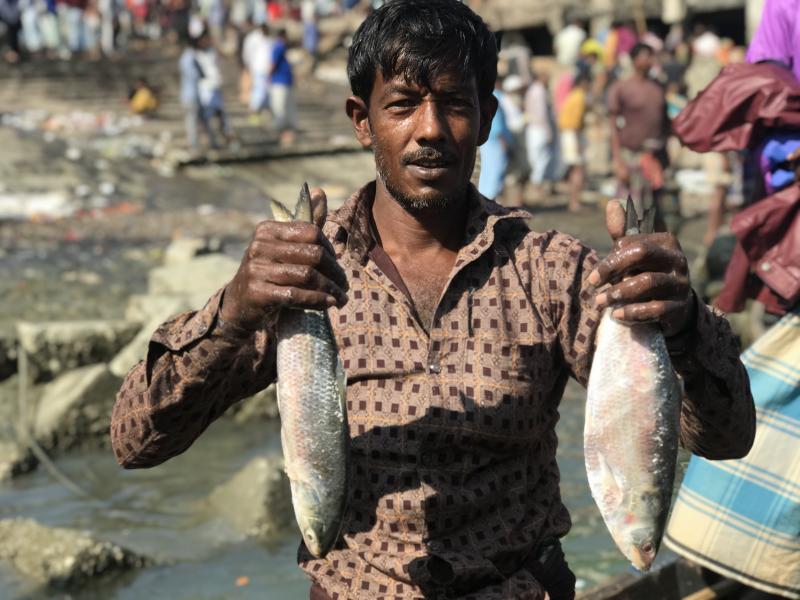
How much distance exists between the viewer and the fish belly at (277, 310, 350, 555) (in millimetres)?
2082

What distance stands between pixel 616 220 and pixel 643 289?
0.49ft

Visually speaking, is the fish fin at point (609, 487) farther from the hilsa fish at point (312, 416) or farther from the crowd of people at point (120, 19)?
the crowd of people at point (120, 19)

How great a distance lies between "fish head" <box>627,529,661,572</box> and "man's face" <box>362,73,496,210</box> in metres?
0.76

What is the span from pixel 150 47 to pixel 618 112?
48.5 feet

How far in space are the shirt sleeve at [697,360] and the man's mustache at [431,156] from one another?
30 centimetres

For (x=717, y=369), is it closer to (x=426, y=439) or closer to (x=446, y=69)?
(x=426, y=439)

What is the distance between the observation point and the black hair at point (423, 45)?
92.7 inches

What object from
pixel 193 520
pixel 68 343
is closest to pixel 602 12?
pixel 68 343

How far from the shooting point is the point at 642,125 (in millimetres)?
11875

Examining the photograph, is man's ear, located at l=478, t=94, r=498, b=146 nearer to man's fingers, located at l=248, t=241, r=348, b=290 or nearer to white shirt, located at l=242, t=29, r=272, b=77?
man's fingers, located at l=248, t=241, r=348, b=290

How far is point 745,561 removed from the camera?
3.88 metres

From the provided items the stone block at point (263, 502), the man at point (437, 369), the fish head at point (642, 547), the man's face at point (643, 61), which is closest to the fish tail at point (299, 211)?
the man at point (437, 369)

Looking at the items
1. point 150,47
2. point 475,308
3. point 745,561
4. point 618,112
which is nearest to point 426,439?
point 475,308

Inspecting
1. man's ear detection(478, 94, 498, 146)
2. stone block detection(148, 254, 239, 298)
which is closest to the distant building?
stone block detection(148, 254, 239, 298)
